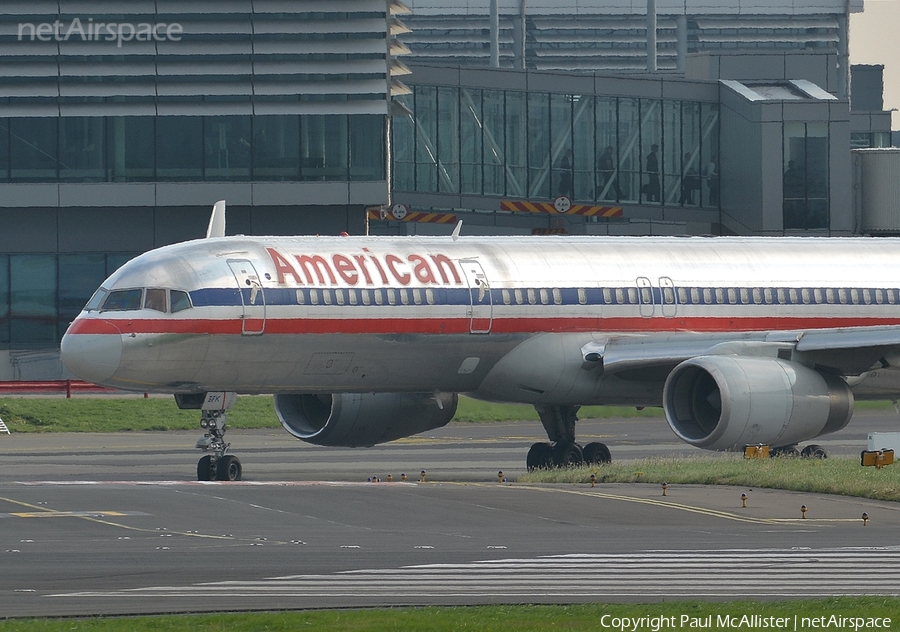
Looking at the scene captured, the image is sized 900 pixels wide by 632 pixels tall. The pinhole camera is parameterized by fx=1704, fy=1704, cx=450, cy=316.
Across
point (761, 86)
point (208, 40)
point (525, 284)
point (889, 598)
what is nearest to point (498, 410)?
point (525, 284)

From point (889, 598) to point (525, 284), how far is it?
59.6 ft

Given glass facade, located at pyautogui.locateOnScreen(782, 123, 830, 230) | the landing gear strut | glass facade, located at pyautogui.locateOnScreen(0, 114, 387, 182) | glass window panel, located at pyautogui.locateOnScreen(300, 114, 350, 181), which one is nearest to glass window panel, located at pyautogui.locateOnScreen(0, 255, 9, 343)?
glass facade, located at pyautogui.locateOnScreen(0, 114, 387, 182)

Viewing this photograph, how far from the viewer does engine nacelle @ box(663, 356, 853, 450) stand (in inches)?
1221

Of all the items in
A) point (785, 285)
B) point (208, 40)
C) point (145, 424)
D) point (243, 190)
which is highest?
point (208, 40)

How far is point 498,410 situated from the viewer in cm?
4000

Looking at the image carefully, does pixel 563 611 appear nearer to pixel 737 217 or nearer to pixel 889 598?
pixel 889 598

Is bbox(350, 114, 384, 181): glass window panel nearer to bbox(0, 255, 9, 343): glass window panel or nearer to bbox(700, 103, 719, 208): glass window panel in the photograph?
bbox(0, 255, 9, 343): glass window panel

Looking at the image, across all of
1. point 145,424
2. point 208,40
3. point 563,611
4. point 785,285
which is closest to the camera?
point 563,611

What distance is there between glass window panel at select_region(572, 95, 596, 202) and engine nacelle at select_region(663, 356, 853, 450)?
4715cm

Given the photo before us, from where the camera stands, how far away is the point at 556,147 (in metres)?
79.4

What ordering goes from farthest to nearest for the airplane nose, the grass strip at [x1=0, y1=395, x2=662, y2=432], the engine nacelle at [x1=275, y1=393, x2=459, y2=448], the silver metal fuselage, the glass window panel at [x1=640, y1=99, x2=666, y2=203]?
the glass window panel at [x1=640, y1=99, x2=666, y2=203] < the grass strip at [x1=0, y1=395, x2=662, y2=432] < the engine nacelle at [x1=275, y1=393, x2=459, y2=448] < the silver metal fuselage < the airplane nose

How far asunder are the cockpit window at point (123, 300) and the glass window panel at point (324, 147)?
34.8 metres

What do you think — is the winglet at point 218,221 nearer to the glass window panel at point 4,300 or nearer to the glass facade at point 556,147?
the glass window panel at point 4,300

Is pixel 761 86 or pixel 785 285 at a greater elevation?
pixel 761 86
